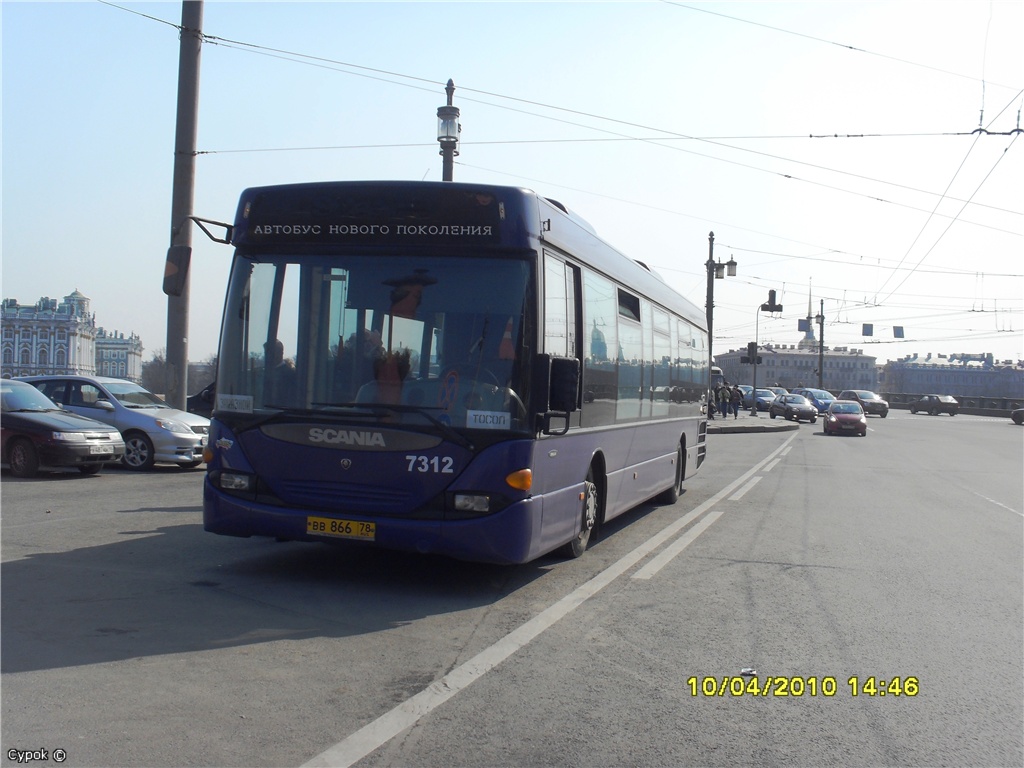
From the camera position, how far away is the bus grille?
23.0ft

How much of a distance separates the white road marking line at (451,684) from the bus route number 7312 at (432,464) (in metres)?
1.18

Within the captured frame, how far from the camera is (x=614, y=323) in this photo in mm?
9430

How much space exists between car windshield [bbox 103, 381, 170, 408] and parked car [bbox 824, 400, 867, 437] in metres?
29.3

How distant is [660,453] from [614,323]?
10.8ft

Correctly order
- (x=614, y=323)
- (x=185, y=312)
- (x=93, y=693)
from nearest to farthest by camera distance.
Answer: (x=93, y=693) → (x=614, y=323) → (x=185, y=312)

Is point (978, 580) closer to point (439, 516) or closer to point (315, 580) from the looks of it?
point (439, 516)

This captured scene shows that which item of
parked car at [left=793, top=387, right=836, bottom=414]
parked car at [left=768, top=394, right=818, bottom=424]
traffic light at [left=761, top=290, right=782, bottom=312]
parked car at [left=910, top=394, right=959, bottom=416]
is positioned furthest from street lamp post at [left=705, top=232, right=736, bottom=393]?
parked car at [left=910, top=394, right=959, bottom=416]

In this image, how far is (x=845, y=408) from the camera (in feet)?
132

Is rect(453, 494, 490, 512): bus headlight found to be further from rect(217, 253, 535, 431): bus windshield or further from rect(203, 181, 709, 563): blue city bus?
rect(217, 253, 535, 431): bus windshield

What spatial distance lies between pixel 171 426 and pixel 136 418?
62cm

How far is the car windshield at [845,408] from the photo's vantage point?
131ft

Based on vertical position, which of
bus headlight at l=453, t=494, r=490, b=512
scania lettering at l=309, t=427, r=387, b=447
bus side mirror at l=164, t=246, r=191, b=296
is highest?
bus side mirror at l=164, t=246, r=191, b=296

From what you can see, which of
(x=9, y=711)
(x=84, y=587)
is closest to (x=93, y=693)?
(x=9, y=711)

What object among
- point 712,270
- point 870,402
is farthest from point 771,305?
point 870,402
